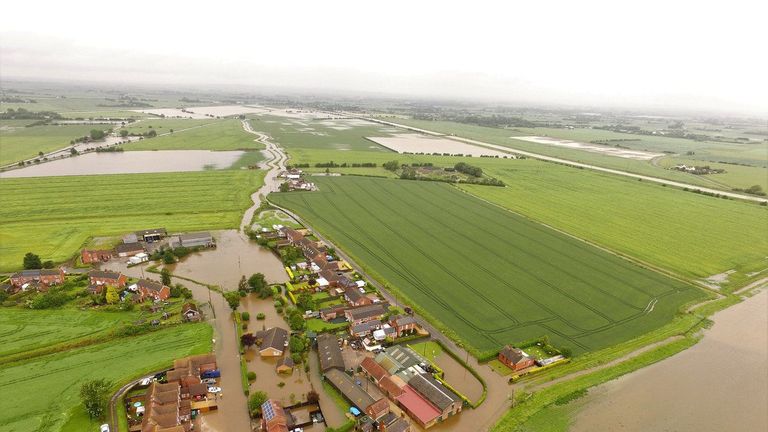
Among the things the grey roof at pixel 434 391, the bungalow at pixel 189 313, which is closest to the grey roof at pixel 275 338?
the bungalow at pixel 189 313

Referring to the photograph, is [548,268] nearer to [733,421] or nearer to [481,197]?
[733,421]

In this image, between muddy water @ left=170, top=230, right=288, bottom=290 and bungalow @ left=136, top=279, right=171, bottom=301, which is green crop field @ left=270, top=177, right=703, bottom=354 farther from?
bungalow @ left=136, top=279, right=171, bottom=301

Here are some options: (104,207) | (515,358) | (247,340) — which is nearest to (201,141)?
(104,207)

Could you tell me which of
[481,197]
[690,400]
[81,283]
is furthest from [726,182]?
[81,283]

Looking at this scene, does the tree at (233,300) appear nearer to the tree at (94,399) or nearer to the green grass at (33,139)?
the tree at (94,399)

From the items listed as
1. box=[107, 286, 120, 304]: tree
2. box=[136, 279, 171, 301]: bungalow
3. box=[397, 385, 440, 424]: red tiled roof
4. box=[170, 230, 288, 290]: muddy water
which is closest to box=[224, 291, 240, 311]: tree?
box=[170, 230, 288, 290]: muddy water

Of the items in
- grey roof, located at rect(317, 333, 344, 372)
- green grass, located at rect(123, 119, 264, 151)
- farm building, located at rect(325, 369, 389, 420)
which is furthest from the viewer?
green grass, located at rect(123, 119, 264, 151)
